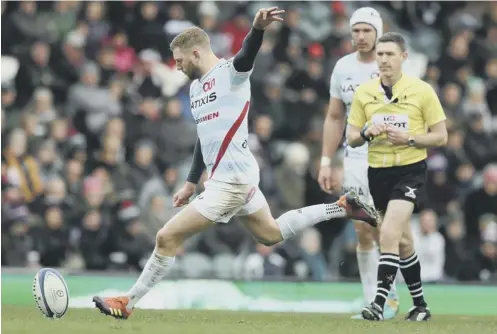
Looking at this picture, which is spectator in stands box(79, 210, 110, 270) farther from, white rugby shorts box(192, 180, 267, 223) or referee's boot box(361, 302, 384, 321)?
referee's boot box(361, 302, 384, 321)

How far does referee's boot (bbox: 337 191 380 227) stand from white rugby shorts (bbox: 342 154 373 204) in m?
0.78

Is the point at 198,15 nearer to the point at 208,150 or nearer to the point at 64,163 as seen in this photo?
the point at 64,163

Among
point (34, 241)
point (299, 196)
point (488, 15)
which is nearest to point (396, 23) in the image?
point (488, 15)

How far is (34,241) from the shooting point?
17.3m

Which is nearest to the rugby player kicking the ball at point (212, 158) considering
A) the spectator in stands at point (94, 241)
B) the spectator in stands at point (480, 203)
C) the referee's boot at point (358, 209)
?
the referee's boot at point (358, 209)

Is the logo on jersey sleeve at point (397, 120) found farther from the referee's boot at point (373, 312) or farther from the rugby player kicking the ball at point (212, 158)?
the referee's boot at point (373, 312)

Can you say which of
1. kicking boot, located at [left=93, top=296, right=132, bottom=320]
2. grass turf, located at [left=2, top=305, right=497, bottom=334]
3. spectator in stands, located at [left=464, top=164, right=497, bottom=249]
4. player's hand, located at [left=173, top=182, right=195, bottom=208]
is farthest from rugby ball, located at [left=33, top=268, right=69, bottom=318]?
spectator in stands, located at [left=464, top=164, right=497, bottom=249]

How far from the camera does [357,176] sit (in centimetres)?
1291

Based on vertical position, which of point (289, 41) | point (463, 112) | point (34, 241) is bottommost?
point (34, 241)

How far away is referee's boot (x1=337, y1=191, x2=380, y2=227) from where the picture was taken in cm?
1193

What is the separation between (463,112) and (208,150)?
28.7 feet

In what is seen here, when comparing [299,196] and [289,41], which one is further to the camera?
[289,41]

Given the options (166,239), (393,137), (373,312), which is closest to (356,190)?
(393,137)

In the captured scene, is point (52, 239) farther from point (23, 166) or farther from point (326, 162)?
point (326, 162)
